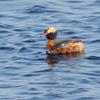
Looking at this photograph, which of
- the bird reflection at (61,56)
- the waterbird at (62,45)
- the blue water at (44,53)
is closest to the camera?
the blue water at (44,53)

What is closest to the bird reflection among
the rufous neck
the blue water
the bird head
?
the blue water

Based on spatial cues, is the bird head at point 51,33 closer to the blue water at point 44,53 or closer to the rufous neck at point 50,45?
the rufous neck at point 50,45

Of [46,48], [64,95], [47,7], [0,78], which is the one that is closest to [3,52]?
[46,48]

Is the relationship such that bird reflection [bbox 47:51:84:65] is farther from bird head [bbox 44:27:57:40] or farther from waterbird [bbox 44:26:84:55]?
bird head [bbox 44:27:57:40]

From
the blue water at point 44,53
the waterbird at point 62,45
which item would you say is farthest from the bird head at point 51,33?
the blue water at point 44,53

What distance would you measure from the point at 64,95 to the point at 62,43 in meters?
5.20

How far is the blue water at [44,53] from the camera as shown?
67.5ft

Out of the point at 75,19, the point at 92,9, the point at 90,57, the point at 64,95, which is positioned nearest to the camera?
the point at 64,95

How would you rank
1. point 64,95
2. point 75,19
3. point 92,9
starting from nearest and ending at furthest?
point 64,95
point 75,19
point 92,9

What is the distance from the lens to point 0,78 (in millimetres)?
21719

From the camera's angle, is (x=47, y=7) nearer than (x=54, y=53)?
No

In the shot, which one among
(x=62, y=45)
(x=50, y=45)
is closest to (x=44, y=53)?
(x=50, y=45)

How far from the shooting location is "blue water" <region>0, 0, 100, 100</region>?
67.5 feet

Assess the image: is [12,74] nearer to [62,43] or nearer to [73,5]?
[62,43]
